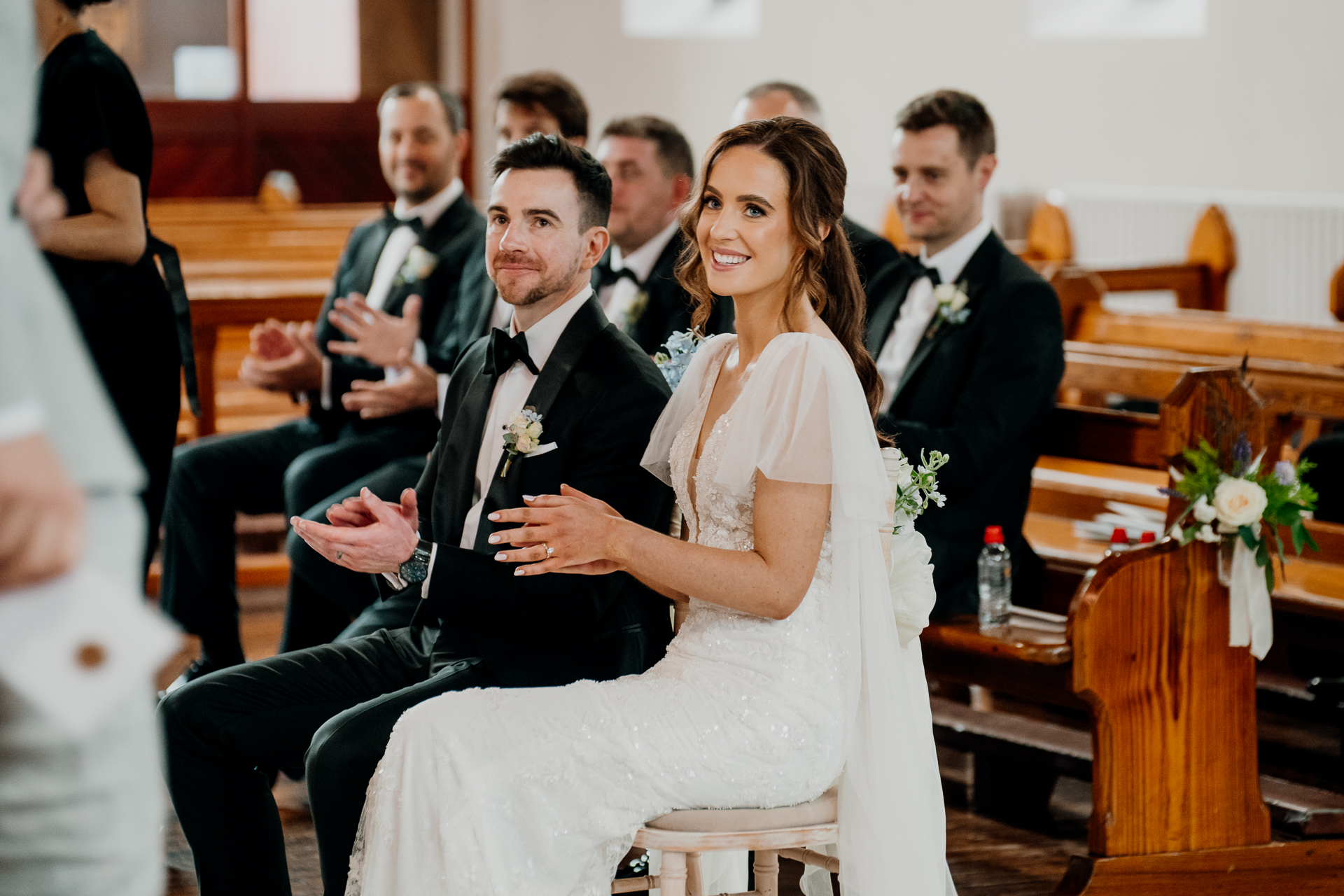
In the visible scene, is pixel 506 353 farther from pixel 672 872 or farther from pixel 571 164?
pixel 672 872

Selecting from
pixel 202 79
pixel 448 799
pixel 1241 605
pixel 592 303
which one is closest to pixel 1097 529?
pixel 1241 605

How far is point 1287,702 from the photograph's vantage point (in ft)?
13.3

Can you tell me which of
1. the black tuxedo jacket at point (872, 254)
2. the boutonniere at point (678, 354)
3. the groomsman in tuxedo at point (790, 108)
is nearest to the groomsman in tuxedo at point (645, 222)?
the groomsman in tuxedo at point (790, 108)

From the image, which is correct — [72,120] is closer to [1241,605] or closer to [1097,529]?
[1241,605]

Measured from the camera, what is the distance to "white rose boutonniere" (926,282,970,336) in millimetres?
3373

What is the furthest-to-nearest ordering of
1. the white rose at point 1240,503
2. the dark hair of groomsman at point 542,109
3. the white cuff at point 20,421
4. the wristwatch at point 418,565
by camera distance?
the dark hair of groomsman at point 542,109 → the white rose at point 1240,503 → the wristwatch at point 418,565 → the white cuff at point 20,421

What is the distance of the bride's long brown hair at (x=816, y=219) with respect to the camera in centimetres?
222

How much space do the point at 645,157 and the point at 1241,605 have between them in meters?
1.87

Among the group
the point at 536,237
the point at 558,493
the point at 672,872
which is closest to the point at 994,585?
the point at 558,493

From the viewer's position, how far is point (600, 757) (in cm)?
205

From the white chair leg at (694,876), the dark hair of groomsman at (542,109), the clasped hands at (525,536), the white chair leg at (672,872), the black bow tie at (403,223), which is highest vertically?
the dark hair of groomsman at (542,109)

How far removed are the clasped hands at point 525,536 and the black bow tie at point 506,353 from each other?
1.29 ft

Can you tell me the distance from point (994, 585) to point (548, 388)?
1.20 m

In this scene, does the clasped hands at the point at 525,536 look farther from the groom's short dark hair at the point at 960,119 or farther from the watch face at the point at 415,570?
the groom's short dark hair at the point at 960,119
